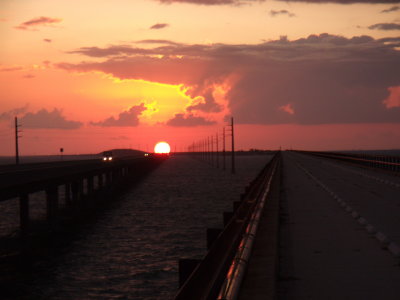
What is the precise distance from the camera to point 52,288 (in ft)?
61.2

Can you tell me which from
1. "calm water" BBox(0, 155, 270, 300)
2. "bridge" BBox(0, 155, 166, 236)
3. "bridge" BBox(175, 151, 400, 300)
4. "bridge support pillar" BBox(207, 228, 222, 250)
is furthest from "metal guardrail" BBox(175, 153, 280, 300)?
"bridge" BBox(0, 155, 166, 236)

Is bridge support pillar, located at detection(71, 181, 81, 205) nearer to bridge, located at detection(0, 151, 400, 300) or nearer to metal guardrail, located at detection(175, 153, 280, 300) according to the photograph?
bridge, located at detection(0, 151, 400, 300)

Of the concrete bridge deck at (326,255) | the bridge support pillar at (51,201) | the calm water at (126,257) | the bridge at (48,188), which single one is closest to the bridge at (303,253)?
the concrete bridge deck at (326,255)

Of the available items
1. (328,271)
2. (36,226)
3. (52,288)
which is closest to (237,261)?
(328,271)

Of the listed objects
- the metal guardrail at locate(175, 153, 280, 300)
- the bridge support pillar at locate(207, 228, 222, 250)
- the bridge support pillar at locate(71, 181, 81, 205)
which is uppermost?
the metal guardrail at locate(175, 153, 280, 300)

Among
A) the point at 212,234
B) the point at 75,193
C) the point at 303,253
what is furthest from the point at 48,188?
the point at 303,253

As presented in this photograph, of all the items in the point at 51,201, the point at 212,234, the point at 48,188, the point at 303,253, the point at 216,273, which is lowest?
the point at 51,201

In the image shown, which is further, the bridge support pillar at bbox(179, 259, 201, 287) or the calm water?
the calm water

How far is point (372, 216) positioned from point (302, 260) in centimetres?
751

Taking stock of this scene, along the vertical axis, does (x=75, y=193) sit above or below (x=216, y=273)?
below

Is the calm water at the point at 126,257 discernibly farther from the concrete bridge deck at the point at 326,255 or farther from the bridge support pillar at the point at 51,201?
the concrete bridge deck at the point at 326,255

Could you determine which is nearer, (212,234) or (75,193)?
(212,234)

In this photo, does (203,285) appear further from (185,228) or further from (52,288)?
(185,228)

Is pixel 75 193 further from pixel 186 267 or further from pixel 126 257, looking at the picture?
pixel 186 267
